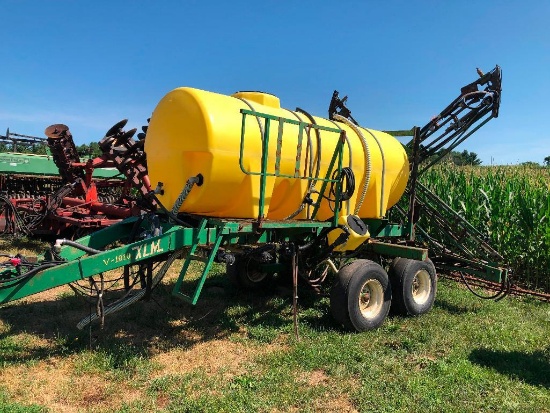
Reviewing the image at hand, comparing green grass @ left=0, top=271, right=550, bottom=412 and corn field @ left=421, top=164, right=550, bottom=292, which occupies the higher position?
corn field @ left=421, top=164, right=550, bottom=292

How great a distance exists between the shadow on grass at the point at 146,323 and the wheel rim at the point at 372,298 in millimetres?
550

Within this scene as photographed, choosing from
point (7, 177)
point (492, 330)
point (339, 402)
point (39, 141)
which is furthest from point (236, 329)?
point (39, 141)

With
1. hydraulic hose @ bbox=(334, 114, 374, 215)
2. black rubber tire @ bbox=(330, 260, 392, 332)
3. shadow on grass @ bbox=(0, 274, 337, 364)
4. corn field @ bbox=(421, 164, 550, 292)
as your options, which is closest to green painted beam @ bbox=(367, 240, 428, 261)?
black rubber tire @ bbox=(330, 260, 392, 332)

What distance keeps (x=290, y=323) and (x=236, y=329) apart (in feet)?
2.41

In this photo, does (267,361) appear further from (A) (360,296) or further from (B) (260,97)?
(B) (260,97)

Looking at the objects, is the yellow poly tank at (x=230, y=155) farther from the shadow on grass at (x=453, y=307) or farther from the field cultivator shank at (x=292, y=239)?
the shadow on grass at (x=453, y=307)

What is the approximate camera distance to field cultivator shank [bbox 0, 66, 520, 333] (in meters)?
4.62

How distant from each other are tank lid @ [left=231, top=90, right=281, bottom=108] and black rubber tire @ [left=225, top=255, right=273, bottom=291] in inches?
99.4

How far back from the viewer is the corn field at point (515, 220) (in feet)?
27.6

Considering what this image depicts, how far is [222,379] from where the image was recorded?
4332mm

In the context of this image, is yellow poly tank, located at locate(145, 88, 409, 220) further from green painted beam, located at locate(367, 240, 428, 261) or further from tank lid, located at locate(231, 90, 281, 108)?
green painted beam, located at locate(367, 240, 428, 261)

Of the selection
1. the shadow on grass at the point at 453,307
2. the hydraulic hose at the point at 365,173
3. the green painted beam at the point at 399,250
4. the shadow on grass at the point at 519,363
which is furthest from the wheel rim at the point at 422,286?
the shadow on grass at the point at 519,363

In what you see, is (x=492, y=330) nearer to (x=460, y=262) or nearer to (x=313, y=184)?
(x=460, y=262)

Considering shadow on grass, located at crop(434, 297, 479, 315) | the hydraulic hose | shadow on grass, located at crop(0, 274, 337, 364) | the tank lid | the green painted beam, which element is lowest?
shadow on grass, located at crop(0, 274, 337, 364)
